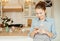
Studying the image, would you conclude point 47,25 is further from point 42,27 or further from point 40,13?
point 40,13

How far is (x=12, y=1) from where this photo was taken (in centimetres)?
638

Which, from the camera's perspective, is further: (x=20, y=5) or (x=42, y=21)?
(x=20, y=5)

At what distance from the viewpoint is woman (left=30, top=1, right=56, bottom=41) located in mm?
1497

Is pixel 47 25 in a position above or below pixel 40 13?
below


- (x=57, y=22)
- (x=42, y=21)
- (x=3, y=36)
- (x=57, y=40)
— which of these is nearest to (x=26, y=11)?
(x=57, y=22)

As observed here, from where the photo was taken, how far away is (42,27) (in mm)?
1554

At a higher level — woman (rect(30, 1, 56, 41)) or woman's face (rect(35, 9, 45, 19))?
woman's face (rect(35, 9, 45, 19))

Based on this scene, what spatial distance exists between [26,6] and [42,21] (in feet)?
15.4

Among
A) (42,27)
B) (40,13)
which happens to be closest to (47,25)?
(42,27)

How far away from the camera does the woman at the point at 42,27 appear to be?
150 centimetres

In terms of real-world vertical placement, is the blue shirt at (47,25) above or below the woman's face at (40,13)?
below

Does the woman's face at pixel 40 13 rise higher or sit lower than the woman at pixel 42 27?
higher

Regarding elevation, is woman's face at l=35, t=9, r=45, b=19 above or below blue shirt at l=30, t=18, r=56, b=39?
above

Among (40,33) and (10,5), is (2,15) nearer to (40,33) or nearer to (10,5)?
(10,5)
